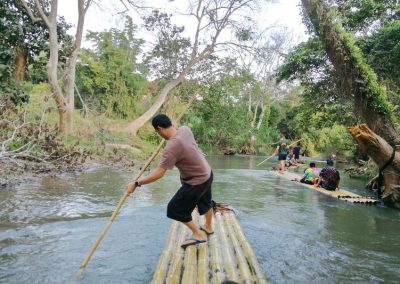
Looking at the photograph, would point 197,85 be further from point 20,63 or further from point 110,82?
point 20,63

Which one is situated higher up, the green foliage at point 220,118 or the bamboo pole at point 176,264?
the green foliage at point 220,118

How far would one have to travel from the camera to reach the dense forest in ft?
32.7

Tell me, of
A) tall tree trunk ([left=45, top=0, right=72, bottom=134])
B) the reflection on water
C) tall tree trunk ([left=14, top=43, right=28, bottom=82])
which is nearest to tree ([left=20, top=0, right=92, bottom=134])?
tall tree trunk ([left=45, top=0, right=72, bottom=134])

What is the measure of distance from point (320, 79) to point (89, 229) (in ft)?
34.9

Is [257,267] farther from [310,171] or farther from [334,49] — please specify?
[310,171]

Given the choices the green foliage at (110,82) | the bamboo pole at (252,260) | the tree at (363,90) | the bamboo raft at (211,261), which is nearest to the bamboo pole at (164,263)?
the bamboo raft at (211,261)

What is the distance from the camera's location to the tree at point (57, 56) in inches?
594

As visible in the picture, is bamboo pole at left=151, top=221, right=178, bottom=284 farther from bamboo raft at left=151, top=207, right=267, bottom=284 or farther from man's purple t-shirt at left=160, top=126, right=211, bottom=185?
man's purple t-shirt at left=160, top=126, right=211, bottom=185

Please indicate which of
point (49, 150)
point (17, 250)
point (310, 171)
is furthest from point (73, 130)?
point (17, 250)

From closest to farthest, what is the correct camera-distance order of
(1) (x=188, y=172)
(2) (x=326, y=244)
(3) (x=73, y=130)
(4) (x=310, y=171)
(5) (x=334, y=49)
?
(1) (x=188, y=172) → (2) (x=326, y=244) → (5) (x=334, y=49) → (4) (x=310, y=171) → (3) (x=73, y=130)

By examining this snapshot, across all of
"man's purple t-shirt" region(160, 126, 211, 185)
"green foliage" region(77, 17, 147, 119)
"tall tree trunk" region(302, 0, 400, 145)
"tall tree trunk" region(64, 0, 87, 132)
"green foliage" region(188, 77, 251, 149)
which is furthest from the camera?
"green foliage" region(188, 77, 251, 149)

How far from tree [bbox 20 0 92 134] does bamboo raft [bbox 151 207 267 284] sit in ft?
35.6

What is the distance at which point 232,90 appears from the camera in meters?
28.7

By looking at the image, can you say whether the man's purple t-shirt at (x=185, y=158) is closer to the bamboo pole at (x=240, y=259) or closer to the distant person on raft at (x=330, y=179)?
the bamboo pole at (x=240, y=259)
